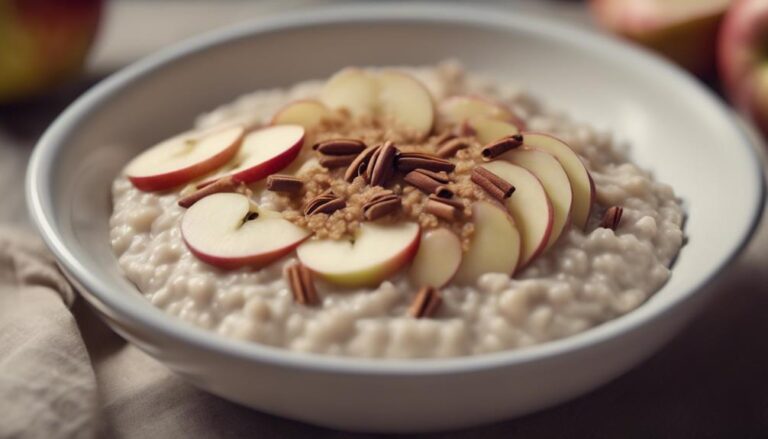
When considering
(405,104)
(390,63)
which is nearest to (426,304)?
(405,104)

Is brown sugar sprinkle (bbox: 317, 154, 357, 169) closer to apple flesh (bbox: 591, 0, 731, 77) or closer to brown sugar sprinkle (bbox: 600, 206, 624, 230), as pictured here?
brown sugar sprinkle (bbox: 600, 206, 624, 230)

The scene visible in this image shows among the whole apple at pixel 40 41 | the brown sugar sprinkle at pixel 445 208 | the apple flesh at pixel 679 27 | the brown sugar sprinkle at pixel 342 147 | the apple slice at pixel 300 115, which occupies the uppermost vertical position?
the apple flesh at pixel 679 27

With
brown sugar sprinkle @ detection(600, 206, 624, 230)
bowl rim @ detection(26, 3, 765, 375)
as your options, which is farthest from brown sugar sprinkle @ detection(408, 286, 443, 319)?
brown sugar sprinkle @ detection(600, 206, 624, 230)

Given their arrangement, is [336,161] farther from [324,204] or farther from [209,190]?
[209,190]

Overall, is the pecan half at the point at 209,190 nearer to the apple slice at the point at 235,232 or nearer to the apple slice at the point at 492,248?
the apple slice at the point at 235,232

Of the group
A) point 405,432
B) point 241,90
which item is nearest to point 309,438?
point 405,432

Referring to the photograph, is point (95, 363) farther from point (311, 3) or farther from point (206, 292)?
point (311, 3)

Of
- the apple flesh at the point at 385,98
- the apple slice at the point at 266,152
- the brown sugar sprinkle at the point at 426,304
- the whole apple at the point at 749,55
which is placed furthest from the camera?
the whole apple at the point at 749,55

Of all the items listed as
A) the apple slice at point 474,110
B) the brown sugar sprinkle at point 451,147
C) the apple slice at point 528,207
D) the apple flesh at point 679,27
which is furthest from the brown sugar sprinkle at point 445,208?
the apple flesh at point 679,27
